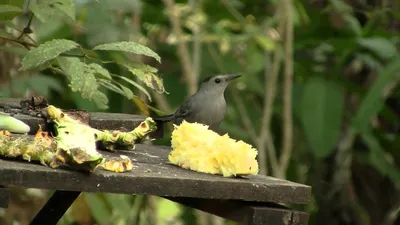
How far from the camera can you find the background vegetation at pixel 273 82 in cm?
521

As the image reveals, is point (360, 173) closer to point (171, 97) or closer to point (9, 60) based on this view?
point (171, 97)

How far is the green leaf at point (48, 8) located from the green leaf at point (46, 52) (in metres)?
0.10

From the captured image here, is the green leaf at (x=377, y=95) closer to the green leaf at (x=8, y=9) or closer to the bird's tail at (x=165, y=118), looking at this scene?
the bird's tail at (x=165, y=118)

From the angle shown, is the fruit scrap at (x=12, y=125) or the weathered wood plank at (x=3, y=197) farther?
the fruit scrap at (x=12, y=125)

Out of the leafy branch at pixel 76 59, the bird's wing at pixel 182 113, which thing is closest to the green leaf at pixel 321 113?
the bird's wing at pixel 182 113

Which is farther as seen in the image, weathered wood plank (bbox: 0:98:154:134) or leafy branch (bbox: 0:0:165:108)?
weathered wood plank (bbox: 0:98:154:134)

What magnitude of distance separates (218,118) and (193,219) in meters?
2.02

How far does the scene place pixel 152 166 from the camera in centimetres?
261

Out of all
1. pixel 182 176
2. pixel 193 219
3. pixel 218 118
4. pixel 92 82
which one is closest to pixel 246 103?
pixel 193 219

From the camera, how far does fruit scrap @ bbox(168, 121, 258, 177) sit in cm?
255

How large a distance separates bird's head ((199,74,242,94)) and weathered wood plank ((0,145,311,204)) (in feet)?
6.74

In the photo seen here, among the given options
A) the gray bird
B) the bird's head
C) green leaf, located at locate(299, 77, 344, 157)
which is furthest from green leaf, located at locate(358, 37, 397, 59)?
the gray bird

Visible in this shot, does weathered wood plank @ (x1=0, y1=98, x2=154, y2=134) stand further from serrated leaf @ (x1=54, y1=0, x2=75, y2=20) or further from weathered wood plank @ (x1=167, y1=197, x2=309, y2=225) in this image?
weathered wood plank @ (x1=167, y1=197, x2=309, y2=225)

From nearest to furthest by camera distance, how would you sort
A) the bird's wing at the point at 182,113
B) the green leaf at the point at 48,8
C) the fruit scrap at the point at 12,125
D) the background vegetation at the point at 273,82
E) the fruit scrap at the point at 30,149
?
the fruit scrap at the point at 30,149 → the fruit scrap at the point at 12,125 → the green leaf at the point at 48,8 → the bird's wing at the point at 182,113 → the background vegetation at the point at 273,82
